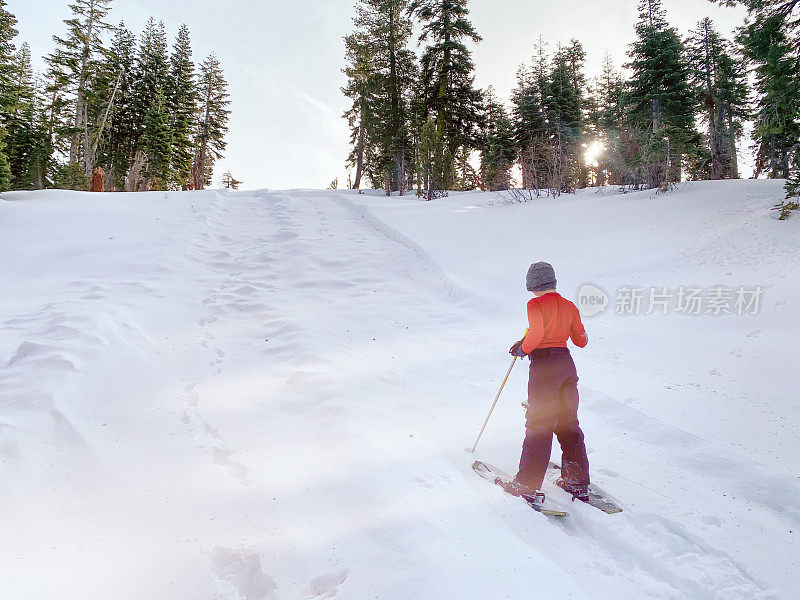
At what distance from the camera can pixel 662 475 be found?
405cm

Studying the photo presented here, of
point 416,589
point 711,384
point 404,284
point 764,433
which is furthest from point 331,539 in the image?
point 404,284

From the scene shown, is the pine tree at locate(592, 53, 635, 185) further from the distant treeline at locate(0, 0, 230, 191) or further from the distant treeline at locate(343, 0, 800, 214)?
the distant treeline at locate(0, 0, 230, 191)

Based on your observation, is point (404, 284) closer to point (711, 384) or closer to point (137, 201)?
point (711, 384)

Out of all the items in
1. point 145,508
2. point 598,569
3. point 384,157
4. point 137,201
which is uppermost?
point 384,157

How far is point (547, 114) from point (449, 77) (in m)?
8.71

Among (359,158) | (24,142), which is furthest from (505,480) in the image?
(24,142)

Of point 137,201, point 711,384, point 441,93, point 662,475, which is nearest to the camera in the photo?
point 662,475

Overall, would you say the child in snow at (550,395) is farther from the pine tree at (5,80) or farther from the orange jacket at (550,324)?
the pine tree at (5,80)

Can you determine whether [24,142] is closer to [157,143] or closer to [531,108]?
[157,143]

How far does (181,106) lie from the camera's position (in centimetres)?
3466

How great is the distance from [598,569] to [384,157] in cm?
2804

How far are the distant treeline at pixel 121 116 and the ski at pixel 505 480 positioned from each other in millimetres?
32526

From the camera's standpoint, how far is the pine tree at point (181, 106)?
34500 millimetres

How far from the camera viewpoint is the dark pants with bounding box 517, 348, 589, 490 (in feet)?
11.8
